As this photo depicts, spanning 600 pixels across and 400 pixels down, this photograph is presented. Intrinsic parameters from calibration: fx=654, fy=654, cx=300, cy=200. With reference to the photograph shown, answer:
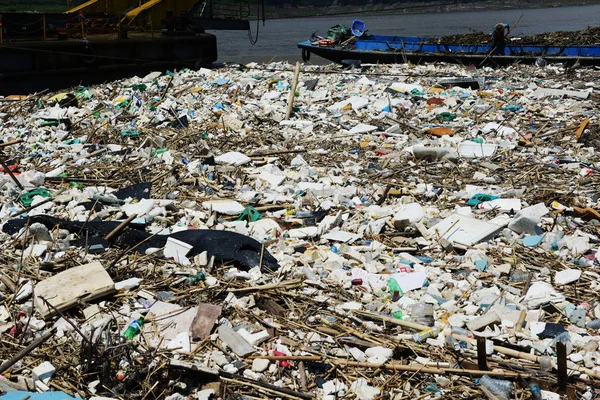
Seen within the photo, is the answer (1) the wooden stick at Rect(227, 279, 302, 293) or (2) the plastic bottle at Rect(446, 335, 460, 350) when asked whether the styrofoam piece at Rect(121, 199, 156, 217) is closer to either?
(1) the wooden stick at Rect(227, 279, 302, 293)

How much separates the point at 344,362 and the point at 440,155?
4.50 meters

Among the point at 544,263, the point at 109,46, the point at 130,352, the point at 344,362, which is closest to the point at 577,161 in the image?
the point at 544,263

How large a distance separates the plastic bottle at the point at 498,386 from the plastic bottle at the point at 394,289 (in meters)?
1.01

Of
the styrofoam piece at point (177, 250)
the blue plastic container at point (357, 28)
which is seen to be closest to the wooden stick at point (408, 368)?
the styrofoam piece at point (177, 250)

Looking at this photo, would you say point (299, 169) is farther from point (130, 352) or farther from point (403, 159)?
point (130, 352)

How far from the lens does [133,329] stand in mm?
3846

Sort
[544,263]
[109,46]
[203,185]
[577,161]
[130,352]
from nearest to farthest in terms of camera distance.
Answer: [130,352]
[544,263]
[203,185]
[577,161]
[109,46]

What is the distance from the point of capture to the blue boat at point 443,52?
1566 cm

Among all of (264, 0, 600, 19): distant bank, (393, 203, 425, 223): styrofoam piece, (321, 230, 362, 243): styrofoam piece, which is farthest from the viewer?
(264, 0, 600, 19): distant bank

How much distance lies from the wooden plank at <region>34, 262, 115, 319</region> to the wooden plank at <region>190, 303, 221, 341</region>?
63cm

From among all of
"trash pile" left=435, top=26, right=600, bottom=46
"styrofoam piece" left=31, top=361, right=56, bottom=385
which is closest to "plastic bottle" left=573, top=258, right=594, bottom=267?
"styrofoam piece" left=31, top=361, right=56, bottom=385

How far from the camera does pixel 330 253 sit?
197 inches

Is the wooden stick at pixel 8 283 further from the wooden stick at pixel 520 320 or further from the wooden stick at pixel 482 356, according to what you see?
the wooden stick at pixel 520 320

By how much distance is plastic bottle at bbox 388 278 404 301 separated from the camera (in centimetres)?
434
